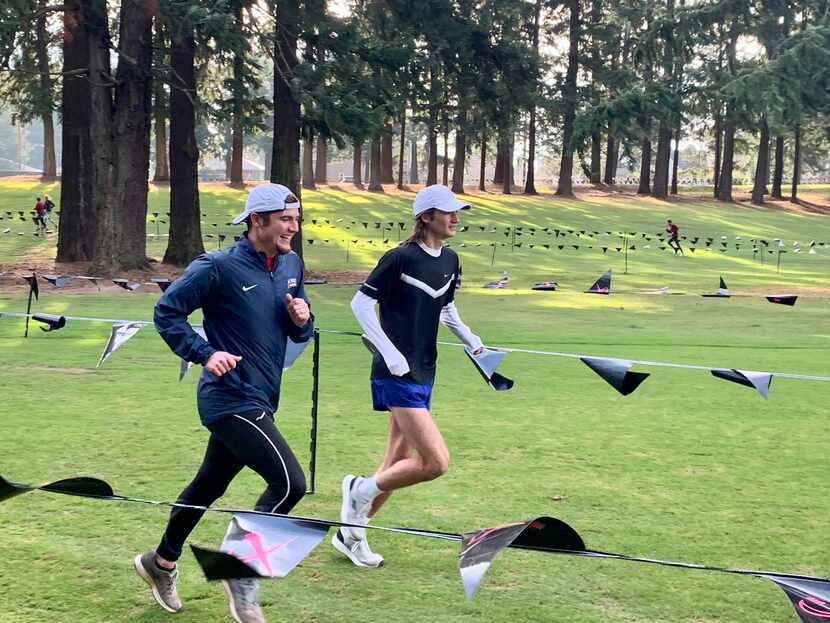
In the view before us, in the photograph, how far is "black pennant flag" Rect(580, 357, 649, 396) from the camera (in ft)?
20.4

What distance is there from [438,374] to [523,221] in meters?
39.9

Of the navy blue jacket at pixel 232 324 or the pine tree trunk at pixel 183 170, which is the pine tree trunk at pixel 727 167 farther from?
the navy blue jacket at pixel 232 324

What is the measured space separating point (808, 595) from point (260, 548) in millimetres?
1868

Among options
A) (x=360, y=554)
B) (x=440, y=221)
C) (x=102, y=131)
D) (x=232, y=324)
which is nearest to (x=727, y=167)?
(x=102, y=131)

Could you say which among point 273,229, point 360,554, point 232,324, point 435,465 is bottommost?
point 360,554

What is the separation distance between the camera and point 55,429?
8.55 metres

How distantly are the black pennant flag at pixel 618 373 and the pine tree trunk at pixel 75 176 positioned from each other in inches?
932

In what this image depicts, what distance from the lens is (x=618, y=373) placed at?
629 cm

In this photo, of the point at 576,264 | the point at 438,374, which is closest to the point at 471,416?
the point at 438,374

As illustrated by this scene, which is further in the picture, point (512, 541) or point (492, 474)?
point (492, 474)

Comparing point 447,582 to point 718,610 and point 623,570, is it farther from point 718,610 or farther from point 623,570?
point 718,610

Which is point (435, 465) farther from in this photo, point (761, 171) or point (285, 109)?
point (761, 171)

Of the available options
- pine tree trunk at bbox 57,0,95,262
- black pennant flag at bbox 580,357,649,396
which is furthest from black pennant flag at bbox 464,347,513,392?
pine tree trunk at bbox 57,0,95,262

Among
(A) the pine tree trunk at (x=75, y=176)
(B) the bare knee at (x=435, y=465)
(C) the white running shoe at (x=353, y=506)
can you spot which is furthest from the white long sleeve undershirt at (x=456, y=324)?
(A) the pine tree trunk at (x=75, y=176)
